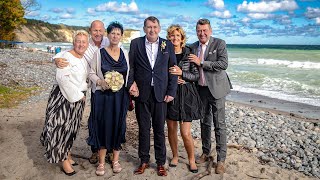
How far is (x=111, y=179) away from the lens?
14.4ft

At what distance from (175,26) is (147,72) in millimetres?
762

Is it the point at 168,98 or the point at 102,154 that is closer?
the point at 168,98

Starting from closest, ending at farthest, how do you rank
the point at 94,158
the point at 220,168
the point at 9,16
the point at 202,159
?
the point at 220,168 < the point at 94,158 < the point at 202,159 < the point at 9,16

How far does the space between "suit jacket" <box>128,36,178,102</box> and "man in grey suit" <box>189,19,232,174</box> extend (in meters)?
0.39

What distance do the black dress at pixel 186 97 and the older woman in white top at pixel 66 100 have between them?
130 centimetres

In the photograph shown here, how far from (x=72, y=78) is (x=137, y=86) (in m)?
0.89

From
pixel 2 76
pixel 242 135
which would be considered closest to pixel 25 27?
pixel 2 76

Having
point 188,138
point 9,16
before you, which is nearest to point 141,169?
point 188,138

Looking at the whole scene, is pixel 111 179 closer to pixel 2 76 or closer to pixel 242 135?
pixel 242 135

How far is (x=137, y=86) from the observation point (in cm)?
428

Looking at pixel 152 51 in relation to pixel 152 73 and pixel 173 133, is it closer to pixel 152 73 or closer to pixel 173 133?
pixel 152 73

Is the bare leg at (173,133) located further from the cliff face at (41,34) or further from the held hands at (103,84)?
the cliff face at (41,34)

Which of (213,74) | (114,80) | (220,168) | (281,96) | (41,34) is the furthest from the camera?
(41,34)

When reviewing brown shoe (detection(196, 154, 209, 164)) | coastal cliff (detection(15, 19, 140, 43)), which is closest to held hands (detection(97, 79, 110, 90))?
brown shoe (detection(196, 154, 209, 164))
